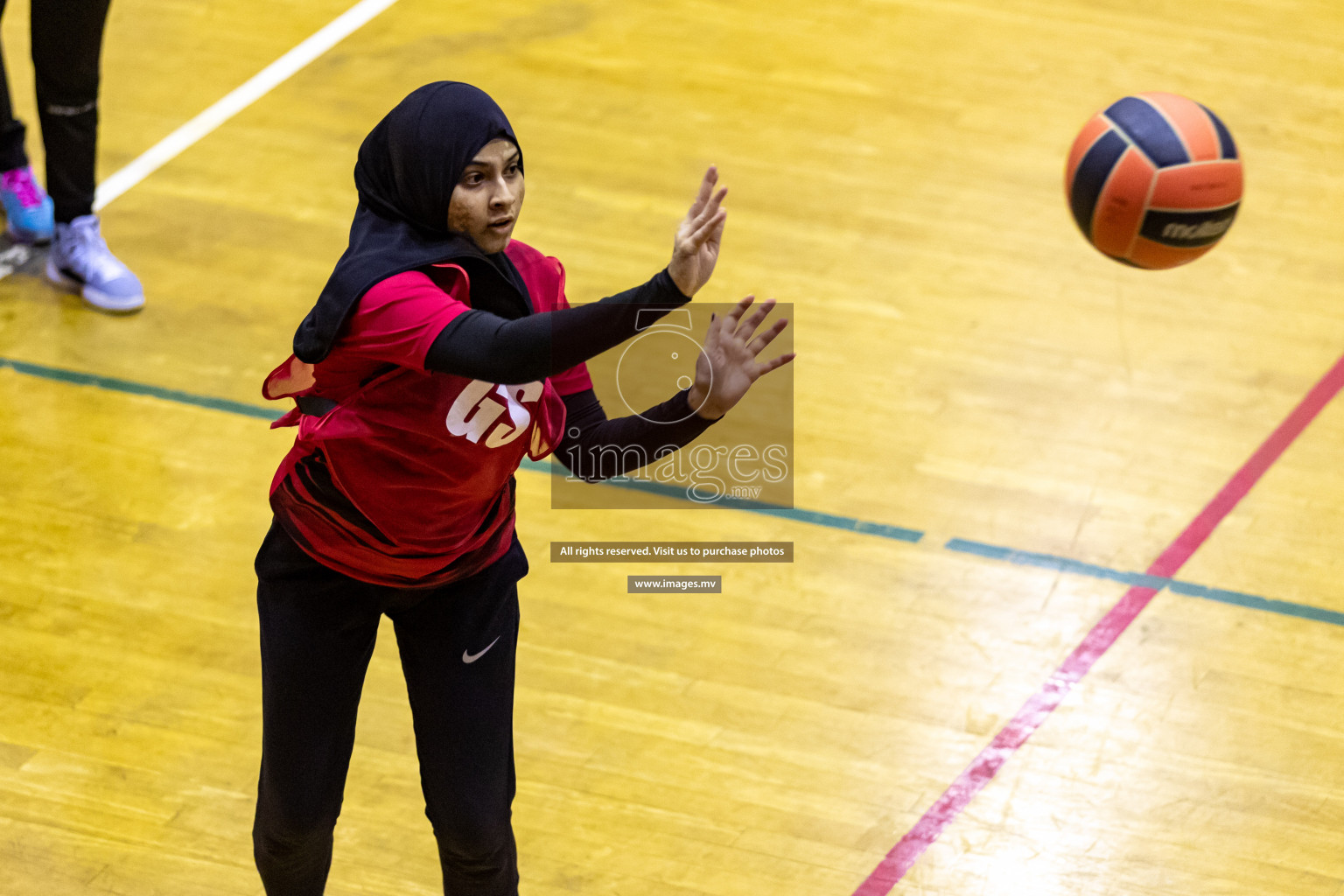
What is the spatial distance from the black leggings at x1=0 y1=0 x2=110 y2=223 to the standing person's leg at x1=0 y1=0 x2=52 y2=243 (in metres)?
0.13

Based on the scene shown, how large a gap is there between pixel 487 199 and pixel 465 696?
870 mm

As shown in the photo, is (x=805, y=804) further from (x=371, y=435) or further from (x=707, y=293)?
(x=707, y=293)

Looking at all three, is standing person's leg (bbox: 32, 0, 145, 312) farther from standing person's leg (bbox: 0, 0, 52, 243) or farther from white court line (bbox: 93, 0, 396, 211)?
white court line (bbox: 93, 0, 396, 211)

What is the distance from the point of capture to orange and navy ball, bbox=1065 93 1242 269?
3.61 metres

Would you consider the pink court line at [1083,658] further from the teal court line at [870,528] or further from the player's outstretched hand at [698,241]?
the player's outstretched hand at [698,241]

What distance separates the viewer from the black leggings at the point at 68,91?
5.20m

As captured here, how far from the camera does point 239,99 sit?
261 inches

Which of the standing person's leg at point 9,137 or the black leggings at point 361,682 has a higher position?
the black leggings at point 361,682

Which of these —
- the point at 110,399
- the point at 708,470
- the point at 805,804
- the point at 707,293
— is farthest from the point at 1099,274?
the point at 110,399

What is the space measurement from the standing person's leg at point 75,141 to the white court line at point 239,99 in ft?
1.51

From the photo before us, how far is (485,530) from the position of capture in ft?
9.15

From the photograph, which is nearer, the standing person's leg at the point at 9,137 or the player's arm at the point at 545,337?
the player's arm at the point at 545,337

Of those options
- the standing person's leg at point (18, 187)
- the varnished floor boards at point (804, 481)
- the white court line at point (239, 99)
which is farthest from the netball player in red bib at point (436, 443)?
the white court line at point (239, 99)

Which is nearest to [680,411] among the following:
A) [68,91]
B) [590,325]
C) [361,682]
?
[590,325]
